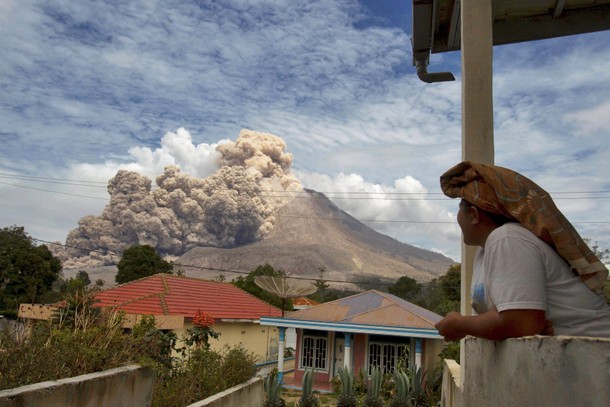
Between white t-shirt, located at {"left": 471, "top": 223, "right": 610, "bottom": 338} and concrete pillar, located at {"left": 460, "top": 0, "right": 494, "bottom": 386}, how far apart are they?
1961 millimetres

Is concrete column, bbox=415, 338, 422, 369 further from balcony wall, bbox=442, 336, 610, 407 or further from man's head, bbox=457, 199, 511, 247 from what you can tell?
balcony wall, bbox=442, 336, 610, 407

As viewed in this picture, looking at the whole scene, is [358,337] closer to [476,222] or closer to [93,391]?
[93,391]

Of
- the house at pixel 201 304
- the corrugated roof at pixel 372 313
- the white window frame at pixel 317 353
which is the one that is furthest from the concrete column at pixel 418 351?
the house at pixel 201 304

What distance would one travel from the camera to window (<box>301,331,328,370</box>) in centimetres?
2030

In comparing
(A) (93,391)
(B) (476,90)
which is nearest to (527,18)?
(B) (476,90)

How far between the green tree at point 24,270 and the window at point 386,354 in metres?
26.1

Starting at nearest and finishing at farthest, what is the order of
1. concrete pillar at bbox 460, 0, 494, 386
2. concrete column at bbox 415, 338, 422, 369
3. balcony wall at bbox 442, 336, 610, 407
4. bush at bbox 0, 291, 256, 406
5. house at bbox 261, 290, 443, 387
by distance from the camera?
balcony wall at bbox 442, 336, 610, 407 → concrete pillar at bbox 460, 0, 494, 386 → bush at bbox 0, 291, 256, 406 → concrete column at bbox 415, 338, 422, 369 → house at bbox 261, 290, 443, 387

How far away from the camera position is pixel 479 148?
3346mm

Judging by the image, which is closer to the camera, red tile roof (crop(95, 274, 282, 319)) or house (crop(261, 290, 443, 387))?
red tile roof (crop(95, 274, 282, 319))

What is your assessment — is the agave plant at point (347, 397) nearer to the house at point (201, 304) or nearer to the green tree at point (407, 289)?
the house at point (201, 304)

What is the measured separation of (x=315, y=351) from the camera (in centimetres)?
2052

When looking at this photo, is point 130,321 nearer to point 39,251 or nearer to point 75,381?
point 75,381

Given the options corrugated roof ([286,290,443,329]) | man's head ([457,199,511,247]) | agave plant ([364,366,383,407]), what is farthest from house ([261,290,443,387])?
man's head ([457,199,511,247])

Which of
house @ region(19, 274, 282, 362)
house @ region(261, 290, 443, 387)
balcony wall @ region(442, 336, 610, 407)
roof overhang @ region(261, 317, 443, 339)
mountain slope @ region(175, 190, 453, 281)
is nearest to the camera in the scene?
Result: balcony wall @ region(442, 336, 610, 407)
